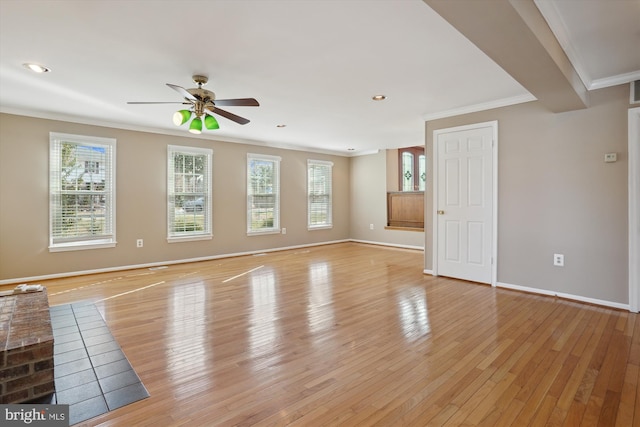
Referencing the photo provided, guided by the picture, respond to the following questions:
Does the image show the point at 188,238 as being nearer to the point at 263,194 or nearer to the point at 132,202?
the point at 132,202

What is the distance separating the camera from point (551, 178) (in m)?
3.94

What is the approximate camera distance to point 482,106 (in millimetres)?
4422

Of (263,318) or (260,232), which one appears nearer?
(263,318)

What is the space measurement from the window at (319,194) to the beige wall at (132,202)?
0.70 ft

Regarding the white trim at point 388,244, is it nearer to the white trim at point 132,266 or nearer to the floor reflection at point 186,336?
the white trim at point 132,266

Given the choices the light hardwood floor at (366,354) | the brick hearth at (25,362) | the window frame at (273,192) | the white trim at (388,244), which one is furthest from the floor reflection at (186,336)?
the white trim at (388,244)

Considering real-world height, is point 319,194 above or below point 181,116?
below

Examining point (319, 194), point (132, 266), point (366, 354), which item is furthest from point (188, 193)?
point (366, 354)

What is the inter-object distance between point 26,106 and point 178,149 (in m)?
2.10

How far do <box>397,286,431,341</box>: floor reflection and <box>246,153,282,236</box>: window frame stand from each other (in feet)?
12.6

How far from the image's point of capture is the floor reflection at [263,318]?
2.56m

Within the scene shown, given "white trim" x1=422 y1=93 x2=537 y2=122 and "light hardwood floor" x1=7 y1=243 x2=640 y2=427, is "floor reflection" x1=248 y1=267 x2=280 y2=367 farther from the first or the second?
"white trim" x1=422 y1=93 x2=537 y2=122

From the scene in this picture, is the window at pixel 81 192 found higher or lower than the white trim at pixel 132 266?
higher

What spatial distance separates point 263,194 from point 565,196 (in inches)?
211
